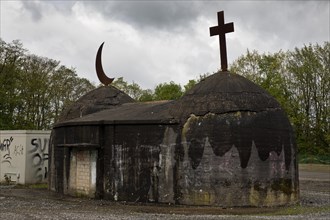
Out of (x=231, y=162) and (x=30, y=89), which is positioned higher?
(x=30, y=89)

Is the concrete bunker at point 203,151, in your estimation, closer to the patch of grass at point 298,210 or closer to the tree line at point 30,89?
the patch of grass at point 298,210

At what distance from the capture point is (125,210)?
12.0 m

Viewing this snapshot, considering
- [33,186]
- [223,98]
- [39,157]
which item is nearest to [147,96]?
[39,157]

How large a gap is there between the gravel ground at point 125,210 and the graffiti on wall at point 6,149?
6482 mm

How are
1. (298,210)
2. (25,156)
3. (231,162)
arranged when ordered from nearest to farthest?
(298,210), (231,162), (25,156)

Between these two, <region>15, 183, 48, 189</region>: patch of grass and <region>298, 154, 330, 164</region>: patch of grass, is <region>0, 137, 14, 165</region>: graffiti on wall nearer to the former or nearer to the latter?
<region>15, 183, 48, 189</region>: patch of grass

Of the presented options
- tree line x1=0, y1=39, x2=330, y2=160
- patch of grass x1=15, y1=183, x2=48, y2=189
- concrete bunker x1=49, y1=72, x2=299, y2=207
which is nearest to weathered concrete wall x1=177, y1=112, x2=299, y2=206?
concrete bunker x1=49, y1=72, x2=299, y2=207

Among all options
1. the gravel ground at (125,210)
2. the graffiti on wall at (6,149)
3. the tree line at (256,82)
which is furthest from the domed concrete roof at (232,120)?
the tree line at (256,82)

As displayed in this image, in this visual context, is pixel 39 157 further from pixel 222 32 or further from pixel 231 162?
pixel 231 162

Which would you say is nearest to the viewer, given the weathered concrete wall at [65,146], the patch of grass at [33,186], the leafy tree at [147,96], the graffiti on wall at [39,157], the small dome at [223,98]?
the small dome at [223,98]

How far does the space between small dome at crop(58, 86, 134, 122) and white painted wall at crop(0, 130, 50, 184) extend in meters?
2.57

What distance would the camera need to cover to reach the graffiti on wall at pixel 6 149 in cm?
2131

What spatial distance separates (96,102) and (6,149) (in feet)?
18.8

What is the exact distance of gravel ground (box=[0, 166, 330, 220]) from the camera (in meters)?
10.6
